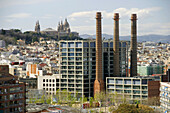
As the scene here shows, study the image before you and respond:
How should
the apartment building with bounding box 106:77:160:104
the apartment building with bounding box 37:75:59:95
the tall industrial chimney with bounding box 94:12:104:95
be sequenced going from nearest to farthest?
the apartment building with bounding box 106:77:160:104
the tall industrial chimney with bounding box 94:12:104:95
the apartment building with bounding box 37:75:59:95

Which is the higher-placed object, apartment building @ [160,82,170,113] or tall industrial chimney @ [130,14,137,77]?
tall industrial chimney @ [130,14,137,77]

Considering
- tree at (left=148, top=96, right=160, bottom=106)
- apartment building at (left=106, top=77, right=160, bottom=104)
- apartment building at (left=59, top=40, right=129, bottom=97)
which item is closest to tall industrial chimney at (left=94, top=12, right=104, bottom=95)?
apartment building at (left=106, top=77, right=160, bottom=104)

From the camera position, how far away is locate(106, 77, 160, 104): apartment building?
283ft

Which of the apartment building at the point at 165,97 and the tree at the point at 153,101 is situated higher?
the apartment building at the point at 165,97

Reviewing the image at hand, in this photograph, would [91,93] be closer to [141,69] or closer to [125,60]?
[125,60]

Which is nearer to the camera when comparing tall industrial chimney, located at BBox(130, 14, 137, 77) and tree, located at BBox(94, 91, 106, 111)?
tree, located at BBox(94, 91, 106, 111)

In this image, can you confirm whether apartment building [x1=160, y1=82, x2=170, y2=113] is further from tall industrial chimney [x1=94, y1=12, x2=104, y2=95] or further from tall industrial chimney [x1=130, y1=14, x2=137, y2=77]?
tall industrial chimney [x1=130, y1=14, x2=137, y2=77]

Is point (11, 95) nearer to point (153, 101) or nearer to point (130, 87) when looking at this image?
point (153, 101)

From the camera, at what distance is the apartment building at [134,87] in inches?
3390

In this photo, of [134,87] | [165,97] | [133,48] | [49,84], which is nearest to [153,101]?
[134,87]

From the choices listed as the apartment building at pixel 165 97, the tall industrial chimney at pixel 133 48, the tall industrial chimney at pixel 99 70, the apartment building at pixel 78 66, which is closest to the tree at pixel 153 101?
the apartment building at pixel 165 97

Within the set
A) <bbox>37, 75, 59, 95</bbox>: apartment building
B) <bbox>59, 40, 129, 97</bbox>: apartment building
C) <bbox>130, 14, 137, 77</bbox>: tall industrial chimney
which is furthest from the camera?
<bbox>130, 14, 137, 77</bbox>: tall industrial chimney

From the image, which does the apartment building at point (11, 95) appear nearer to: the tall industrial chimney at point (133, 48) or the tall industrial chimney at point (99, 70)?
the tall industrial chimney at point (99, 70)

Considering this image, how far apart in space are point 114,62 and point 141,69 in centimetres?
5050
